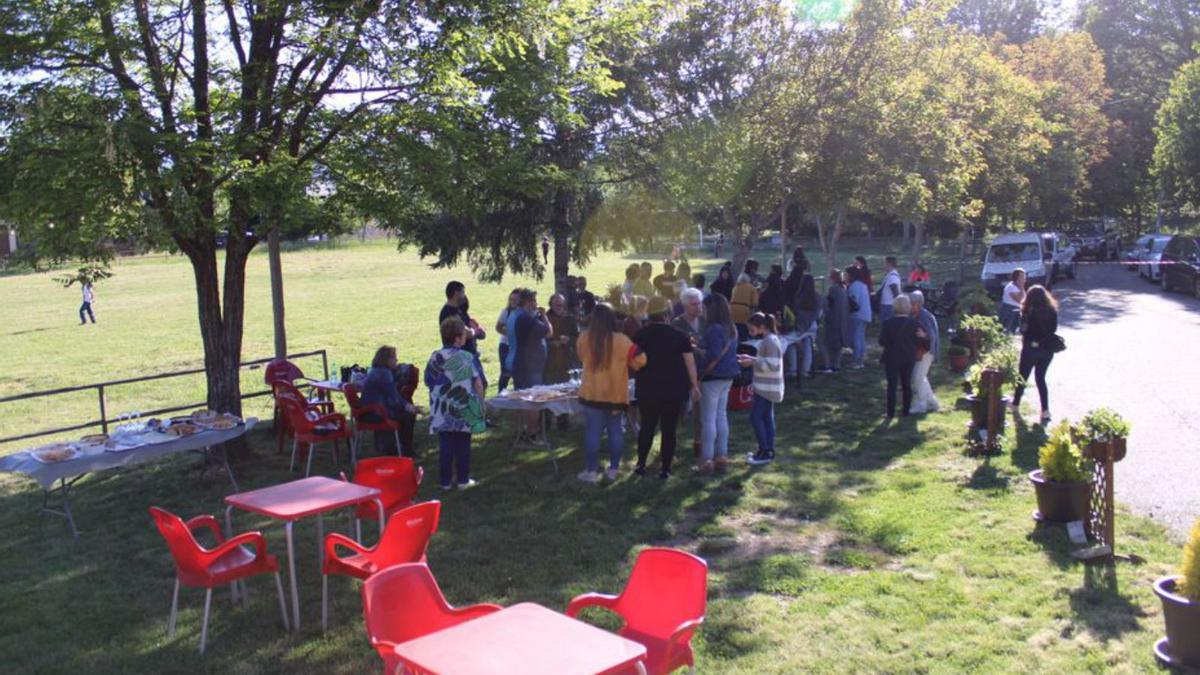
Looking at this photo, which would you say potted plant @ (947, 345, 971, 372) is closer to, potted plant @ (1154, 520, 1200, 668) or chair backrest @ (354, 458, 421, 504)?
potted plant @ (1154, 520, 1200, 668)

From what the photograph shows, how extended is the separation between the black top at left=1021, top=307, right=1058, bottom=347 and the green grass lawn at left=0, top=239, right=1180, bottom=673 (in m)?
1.00

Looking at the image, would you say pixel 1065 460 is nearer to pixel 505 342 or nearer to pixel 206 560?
pixel 206 560

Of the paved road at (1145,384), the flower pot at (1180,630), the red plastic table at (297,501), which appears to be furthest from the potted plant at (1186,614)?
the red plastic table at (297,501)

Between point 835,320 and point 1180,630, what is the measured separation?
1056 cm

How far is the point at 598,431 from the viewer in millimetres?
9000

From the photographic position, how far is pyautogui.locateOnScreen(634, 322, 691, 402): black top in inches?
340

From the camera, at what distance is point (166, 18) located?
28.3 ft

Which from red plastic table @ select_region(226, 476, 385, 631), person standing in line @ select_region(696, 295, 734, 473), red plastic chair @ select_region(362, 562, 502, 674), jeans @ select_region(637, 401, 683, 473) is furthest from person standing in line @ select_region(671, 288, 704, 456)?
red plastic chair @ select_region(362, 562, 502, 674)

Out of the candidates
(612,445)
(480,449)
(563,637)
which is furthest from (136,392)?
(563,637)

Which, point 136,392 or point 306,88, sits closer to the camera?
point 306,88

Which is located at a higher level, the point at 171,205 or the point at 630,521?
the point at 171,205

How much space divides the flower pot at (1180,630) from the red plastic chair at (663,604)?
2464mm

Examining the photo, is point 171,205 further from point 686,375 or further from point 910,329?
point 910,329

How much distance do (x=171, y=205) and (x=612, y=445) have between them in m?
4.44
